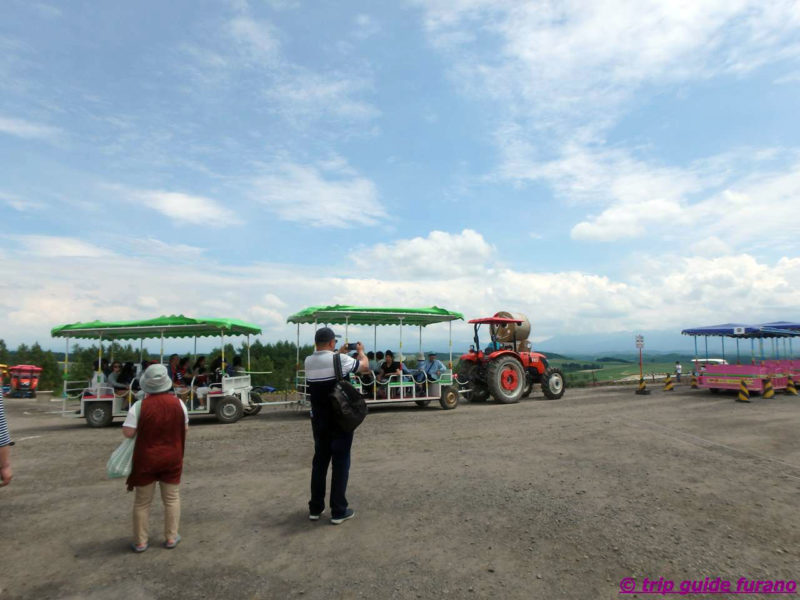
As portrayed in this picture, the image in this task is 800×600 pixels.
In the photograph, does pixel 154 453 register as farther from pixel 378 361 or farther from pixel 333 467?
pixel 378 361

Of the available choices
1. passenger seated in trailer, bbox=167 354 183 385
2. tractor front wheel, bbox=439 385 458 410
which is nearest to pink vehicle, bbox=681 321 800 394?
tractor front wheel, bbox=439 385 458 410

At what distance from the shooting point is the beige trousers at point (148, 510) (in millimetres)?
4172

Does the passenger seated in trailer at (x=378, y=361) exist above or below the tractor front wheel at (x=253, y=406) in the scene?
above

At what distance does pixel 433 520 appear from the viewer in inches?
188

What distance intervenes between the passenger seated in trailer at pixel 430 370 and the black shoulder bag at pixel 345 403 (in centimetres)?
918

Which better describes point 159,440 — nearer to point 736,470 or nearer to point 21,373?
point 736,470

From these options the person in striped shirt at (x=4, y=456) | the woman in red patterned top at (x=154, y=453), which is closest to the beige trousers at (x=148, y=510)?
the woman in red patterned top at (x=154, y=453)

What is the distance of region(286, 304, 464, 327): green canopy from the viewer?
12.6 metres

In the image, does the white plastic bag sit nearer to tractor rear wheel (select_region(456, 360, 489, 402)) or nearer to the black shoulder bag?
the black shoulder bag

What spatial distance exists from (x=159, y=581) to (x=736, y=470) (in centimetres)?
684

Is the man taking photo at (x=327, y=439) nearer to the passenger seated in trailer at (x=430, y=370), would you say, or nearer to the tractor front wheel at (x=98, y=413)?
the passenger seated in trailer at (x=430, y=370)

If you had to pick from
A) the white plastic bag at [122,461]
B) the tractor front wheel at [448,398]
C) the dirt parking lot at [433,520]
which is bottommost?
the dirt parking lot at [433,520]

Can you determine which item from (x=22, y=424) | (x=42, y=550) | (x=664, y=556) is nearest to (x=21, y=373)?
(x=22, y=424)

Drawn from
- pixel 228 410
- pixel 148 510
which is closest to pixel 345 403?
pixel 148 510
